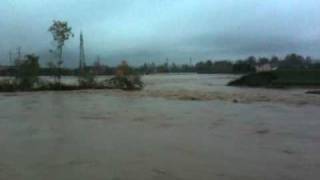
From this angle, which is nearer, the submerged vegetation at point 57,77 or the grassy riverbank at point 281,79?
the submerged vegetation at point 57,77

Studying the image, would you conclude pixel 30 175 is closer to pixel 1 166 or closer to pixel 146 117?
pixel 1 166

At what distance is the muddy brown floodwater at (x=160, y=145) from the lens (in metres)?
12.1

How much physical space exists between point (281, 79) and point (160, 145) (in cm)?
6032

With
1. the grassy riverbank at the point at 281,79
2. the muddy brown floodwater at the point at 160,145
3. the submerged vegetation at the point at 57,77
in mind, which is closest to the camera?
the muddy brown floodwater at the point at 160,145

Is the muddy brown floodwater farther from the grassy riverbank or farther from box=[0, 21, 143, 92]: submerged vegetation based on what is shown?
the grassy riverbank

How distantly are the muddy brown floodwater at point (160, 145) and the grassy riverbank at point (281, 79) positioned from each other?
42298 mm

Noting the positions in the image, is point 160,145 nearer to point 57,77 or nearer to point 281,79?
point 57,77

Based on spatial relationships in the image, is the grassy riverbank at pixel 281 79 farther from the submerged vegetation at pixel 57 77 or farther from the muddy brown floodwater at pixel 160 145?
the muddy brown floodwater at pixel 160 145

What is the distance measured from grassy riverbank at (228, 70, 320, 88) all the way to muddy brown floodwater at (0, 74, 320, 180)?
139ft

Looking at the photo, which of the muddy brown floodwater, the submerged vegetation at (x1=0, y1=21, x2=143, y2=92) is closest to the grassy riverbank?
the submerged vegetation at (x1=0, y1=21, x2=143, y2=92)

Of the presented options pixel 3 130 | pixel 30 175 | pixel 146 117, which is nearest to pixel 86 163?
pixel 30 175

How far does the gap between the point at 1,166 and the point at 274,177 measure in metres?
5.73

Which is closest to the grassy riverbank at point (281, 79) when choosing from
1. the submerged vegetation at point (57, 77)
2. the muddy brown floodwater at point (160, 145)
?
the submerged vegetation at point (57, 77)

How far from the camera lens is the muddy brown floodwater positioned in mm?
12102
